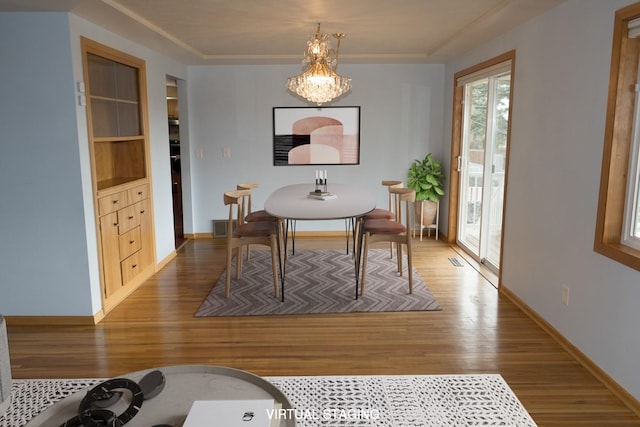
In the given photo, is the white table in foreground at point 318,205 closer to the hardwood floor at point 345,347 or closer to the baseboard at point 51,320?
the hardwood floor at point 345,347

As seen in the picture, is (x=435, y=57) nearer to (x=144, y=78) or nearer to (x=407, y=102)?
(x=407, y=102)

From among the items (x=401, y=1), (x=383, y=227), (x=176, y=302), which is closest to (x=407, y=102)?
(x=383, y=227)

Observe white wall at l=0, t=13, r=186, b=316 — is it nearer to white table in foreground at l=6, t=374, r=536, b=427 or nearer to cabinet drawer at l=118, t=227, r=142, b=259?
cabinet drawer at l=118, t=227, r=142, b=259

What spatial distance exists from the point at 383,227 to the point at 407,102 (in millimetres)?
2768

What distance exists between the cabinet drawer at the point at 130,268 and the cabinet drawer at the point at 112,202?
1.69ft

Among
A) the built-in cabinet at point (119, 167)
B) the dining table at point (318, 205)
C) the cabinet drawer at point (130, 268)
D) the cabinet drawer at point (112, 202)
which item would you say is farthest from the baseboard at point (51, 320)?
the dining table at point (318, 205)

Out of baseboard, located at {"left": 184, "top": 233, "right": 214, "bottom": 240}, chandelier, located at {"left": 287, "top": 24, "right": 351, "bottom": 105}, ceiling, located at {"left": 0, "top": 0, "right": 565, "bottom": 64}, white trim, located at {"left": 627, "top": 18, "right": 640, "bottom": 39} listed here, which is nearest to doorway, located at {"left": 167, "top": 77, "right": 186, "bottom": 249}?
baseboard, located at {"left": 184, "top": 233, "right": 214, "bottom": 240}

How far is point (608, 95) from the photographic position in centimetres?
267

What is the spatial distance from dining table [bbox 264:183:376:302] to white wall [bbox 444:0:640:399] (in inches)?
51.6

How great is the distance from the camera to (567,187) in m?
3.16

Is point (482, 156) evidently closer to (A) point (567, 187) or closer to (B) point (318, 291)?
(A) point (567, 187)

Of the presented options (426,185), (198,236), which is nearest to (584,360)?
(426,185)

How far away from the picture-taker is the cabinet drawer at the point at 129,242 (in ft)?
13.6

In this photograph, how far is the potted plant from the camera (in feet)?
20.1
